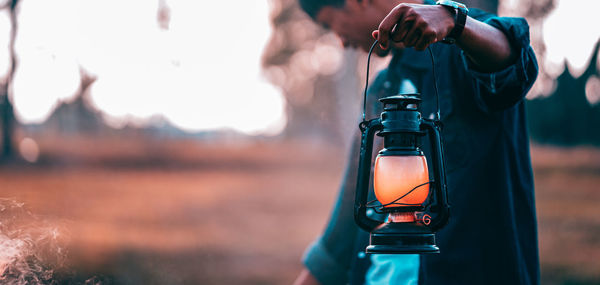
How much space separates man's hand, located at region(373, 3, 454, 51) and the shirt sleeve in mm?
295

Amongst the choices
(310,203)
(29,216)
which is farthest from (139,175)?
(29,216)

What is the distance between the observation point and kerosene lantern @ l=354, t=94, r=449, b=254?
49.1 inches

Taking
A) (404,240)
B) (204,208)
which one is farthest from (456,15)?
(204,208)

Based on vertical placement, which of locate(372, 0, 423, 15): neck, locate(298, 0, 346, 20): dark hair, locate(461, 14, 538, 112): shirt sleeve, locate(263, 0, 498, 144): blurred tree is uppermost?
locate(263, 0, 498, 144): blurred tree

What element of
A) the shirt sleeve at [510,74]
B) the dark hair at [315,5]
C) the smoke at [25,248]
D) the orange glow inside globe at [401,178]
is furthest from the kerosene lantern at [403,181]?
the smoke at [25,248]

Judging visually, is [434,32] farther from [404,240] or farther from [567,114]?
[567,114]

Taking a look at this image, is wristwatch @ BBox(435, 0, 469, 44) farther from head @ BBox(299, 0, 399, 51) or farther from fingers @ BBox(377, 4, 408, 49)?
head @ BBox(299, 0, 399, 51)

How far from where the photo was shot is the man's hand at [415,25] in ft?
3.88

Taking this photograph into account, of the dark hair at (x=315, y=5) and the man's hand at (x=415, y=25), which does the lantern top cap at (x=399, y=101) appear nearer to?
the man's hand at (x=415, y=25)

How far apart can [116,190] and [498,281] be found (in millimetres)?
16373

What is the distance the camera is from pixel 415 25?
1175 millimetres

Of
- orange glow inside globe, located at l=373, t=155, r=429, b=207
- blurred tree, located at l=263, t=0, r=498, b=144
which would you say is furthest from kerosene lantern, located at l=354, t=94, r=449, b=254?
blurred tree, located at l=263, t=0, r=498, b=144

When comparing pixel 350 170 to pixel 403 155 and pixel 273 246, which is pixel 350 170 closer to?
pixel 403 155

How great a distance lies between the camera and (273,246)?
Result: 34.6ft
